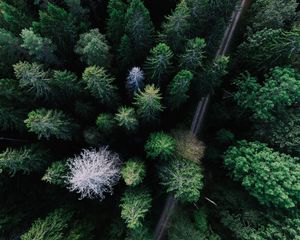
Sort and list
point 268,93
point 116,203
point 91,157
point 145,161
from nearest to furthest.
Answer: point 91,157
point 268,93
point 145,161
point 116,203

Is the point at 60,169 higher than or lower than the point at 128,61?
lower

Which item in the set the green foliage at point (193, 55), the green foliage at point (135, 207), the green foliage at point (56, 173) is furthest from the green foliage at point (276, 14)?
the green foliage at point (56, 173)

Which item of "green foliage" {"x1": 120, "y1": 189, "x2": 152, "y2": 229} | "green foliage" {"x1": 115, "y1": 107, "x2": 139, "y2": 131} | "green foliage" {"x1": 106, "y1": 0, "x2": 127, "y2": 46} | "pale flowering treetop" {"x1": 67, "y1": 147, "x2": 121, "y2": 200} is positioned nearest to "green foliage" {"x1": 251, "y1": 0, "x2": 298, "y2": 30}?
"green foliage" {"x1": 106, "y1": 0, "x2": 127, "y2": 46}

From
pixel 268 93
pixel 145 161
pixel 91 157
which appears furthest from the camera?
pixel 145 161

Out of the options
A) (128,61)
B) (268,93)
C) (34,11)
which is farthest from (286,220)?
(34,11)

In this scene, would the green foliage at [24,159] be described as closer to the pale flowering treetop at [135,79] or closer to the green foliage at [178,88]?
the pale flowering treetop at [135,79]

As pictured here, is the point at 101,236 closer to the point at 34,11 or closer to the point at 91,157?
the point at 91,157
